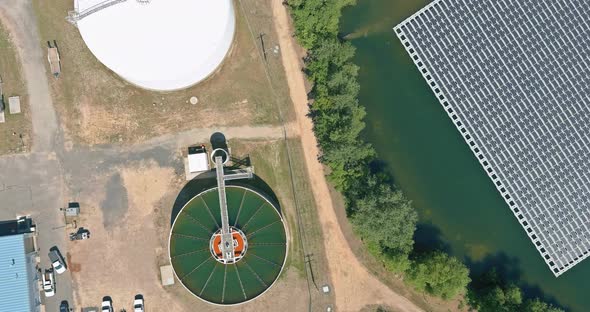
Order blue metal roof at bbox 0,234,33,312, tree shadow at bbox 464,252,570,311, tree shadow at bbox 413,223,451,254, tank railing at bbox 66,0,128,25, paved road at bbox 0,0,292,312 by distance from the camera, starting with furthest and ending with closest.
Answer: tree shadow at bbox 413,223,451,254 → tree shadow at bbox 464,252,570,311 → paved road at bbox 0,0,292,312 → blue metal roof at bbox 0,234,33,312 → tank railing at bbox 66,0,128,25

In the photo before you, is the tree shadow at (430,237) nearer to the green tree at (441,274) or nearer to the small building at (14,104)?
the green tree at (441,274)

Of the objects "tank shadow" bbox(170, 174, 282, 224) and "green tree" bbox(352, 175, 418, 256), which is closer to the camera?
"green tree" bbox(352, 175, 418, 256)

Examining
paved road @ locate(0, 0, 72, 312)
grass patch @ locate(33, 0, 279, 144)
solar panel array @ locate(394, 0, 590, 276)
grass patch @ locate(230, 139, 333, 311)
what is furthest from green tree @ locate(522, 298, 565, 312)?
paved road @ locate(0, 0, 72, 312)

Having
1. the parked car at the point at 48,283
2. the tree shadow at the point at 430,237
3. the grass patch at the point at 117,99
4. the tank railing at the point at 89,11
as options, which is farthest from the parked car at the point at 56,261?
the tree shadow at the point at 430,237

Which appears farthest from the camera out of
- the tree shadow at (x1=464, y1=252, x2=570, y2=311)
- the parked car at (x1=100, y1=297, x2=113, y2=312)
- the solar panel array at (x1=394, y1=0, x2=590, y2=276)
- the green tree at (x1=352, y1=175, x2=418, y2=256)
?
the tree shadow at (x1=464, y1=252, x2=570, y2=311)

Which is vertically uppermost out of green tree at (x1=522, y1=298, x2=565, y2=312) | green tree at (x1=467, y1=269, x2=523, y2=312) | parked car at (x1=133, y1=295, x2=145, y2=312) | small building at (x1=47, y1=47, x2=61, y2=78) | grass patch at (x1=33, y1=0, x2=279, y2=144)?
small building at (x1=47, y1=47, x2=61, y2=78)

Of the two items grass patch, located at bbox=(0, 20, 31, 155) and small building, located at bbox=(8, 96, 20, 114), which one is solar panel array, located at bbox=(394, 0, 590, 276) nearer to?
grass patch, located at bbox=(0, 20, 31, 155)

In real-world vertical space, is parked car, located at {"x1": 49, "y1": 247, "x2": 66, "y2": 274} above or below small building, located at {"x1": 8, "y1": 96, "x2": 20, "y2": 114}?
below
